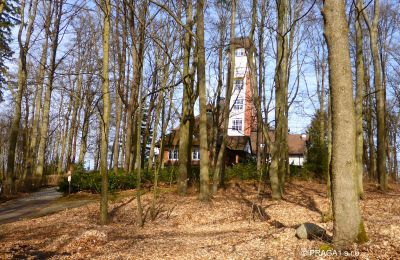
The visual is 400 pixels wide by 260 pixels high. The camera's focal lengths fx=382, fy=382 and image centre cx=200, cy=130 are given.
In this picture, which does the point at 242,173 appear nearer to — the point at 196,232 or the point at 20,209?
the point at 20,209

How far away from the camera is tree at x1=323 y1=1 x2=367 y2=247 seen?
17.9ft

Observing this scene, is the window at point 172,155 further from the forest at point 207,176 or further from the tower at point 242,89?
the forest at point 207,176

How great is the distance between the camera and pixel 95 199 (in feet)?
53.7

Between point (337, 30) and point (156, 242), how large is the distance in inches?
202

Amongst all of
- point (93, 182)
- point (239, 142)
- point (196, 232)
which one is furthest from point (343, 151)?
point (239, 142)

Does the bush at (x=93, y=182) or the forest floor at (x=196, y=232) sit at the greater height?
the bush at (x=93, y=182)

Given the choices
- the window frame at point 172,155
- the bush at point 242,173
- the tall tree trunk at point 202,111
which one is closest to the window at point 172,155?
the window frame at point 172,155

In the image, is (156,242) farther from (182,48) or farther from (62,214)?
(182,48)

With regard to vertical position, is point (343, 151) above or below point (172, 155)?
below

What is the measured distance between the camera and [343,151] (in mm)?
5484

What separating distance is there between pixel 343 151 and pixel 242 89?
21.6 metres

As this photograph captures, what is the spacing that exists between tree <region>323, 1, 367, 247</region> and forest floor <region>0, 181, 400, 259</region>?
29cm

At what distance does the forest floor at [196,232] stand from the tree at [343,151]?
0.29 m

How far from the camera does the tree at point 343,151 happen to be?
5.46 metres
